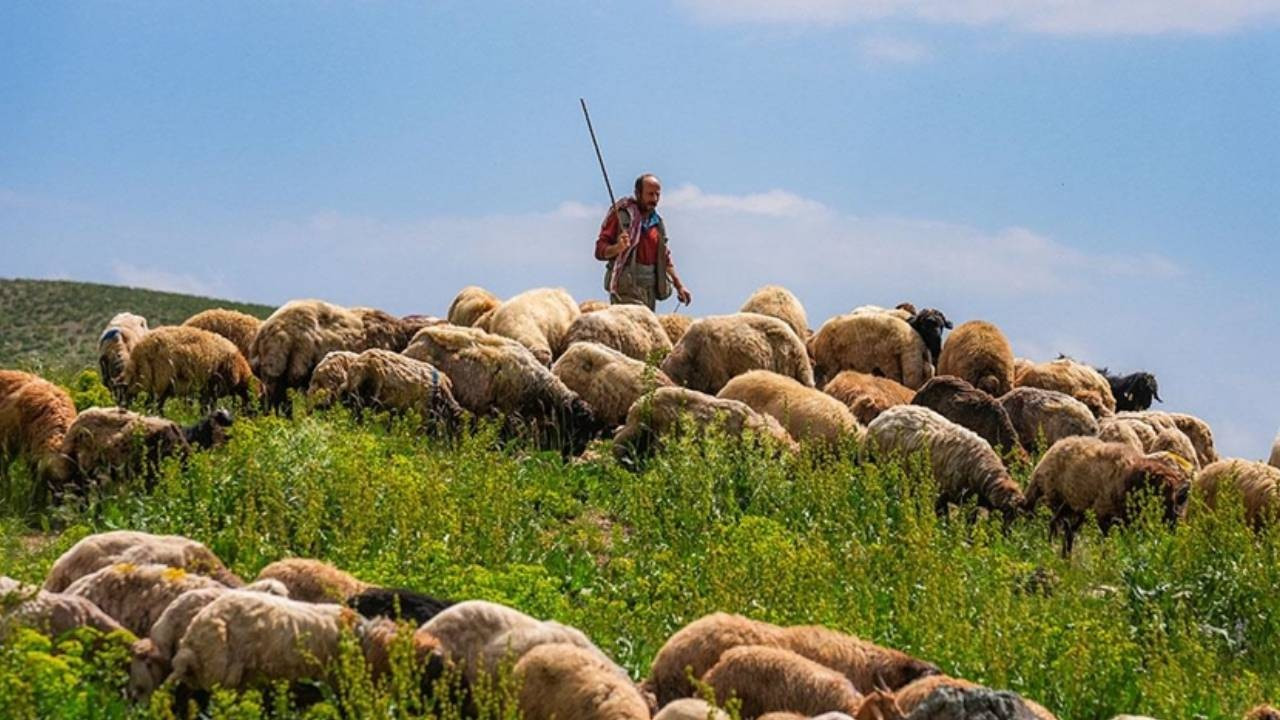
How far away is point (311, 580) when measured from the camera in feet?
29.8

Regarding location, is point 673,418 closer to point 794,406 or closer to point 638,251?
point 794,406

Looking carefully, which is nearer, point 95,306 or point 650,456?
point 650,456

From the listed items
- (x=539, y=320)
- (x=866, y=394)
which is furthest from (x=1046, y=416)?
(x=539, y=320)

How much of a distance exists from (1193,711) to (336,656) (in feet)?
17.3

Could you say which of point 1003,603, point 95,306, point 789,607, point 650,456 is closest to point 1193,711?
point 1003,603

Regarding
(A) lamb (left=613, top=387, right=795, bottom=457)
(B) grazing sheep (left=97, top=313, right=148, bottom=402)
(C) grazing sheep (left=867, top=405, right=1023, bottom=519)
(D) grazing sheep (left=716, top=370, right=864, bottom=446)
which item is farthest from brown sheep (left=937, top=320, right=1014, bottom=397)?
(B) grazing sheep (left=97, top=313, right=148, bottom=402)

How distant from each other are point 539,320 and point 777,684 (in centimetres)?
1519

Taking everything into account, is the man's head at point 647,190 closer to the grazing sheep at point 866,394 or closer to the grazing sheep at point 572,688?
the grazing sheep at point 866,394

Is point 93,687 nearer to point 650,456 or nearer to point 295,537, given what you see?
point 295,537

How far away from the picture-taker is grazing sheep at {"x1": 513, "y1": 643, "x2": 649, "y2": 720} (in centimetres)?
747

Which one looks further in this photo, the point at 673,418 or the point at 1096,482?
the point at 673,418

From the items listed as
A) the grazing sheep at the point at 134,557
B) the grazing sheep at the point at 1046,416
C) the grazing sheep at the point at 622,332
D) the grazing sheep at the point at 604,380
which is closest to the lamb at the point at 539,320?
the grazing sheep at the point at 622,332

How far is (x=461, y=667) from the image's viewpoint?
7824 millimetres

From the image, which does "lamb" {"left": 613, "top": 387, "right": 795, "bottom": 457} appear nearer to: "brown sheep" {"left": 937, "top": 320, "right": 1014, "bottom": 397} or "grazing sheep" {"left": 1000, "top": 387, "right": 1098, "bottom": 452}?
"grazing sheep" {"left": 1000, "top": 387, "right": 1098, "bottom": 452}
